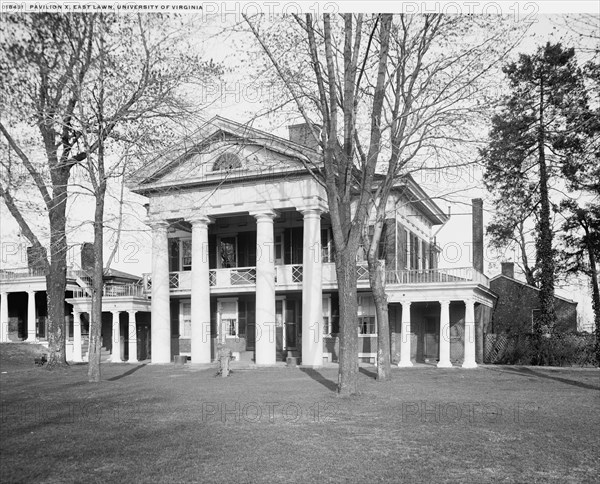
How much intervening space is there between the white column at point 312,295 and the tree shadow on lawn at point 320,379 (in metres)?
1.39

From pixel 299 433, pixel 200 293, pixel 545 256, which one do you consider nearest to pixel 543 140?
pixel 545 256

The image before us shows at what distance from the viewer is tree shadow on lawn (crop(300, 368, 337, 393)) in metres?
16.3

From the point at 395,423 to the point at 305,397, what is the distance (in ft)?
12.4

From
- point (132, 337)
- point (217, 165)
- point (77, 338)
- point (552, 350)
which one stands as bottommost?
point (552, 350)

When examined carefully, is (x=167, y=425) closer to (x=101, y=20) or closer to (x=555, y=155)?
(x=101, y=20)

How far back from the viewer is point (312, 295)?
2475 cm

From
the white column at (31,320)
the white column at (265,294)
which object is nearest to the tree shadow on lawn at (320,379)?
the white column at (265,294)

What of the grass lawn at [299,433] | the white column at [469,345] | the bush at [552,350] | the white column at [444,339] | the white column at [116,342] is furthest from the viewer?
the white column at [116,342]

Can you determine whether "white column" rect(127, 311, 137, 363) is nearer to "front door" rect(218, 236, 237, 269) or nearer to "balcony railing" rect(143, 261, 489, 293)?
"balcony railing" rect(143, 261, 489, 293)

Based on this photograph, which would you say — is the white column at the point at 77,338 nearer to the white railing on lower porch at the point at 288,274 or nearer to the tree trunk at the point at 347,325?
the white railing on lower porch at the point at 288,274

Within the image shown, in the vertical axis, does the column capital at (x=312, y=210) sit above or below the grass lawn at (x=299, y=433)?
above

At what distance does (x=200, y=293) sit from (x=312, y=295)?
17.7ft

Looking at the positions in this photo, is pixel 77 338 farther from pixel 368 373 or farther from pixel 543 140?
pixel 543 140

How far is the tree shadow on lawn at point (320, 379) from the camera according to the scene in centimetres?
1633
